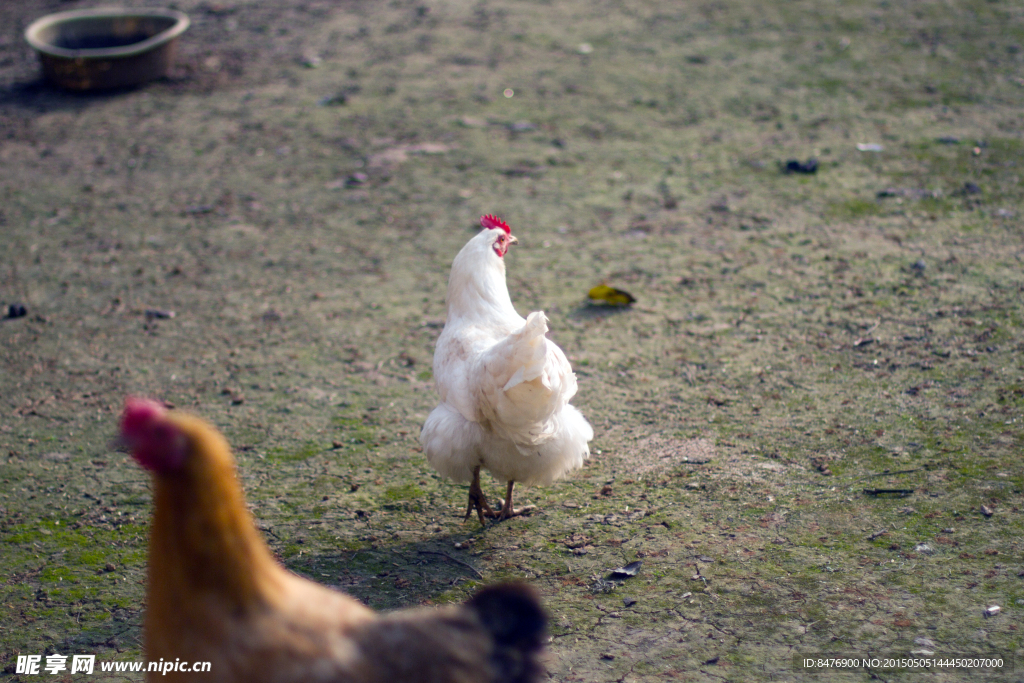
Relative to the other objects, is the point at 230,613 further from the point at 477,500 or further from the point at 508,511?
the point at 508,511

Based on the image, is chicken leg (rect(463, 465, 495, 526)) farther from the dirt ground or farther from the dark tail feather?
the dark tail feather

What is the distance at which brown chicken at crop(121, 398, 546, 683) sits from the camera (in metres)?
1.86

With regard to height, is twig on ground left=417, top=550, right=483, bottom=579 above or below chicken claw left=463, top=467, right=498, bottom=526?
below

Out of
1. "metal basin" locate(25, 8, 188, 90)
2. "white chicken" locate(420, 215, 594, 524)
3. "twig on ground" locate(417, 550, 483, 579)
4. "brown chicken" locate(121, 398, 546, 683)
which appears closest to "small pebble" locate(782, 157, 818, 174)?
"white chicken" locate(420, 215, 594, 524)

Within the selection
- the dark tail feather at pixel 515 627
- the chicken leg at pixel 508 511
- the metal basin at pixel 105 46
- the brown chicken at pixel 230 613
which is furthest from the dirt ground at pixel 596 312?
the brown chicken at pixel 230 613

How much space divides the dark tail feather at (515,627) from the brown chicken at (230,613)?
58 millimetres

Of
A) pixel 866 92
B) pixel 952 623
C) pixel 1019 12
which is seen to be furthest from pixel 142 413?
pixel 1019 12

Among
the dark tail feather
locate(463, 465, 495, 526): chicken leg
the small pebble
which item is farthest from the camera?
the small pebble

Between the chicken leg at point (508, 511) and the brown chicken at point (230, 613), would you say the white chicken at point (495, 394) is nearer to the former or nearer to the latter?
the chicken leg at point (508, 511)

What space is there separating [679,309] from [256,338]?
2721 millimetres

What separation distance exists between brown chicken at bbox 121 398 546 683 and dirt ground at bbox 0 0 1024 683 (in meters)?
1.05

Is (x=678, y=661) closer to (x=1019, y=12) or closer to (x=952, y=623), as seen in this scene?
(x=952, y=623)

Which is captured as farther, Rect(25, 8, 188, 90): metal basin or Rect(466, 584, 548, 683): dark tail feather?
Rect(25, 8, 188, 90): metal basin

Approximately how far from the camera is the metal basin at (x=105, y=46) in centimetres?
851
